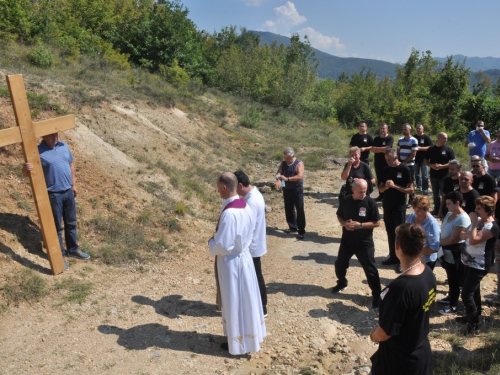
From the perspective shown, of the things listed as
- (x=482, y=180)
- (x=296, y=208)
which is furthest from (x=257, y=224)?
(x=482, y=180)

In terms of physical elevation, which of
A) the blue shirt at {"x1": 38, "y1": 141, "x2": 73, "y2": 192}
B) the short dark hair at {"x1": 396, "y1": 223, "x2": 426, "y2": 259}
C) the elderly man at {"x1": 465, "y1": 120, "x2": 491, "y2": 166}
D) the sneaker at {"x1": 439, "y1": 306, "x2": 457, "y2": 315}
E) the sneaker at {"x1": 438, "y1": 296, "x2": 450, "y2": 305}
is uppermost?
the blue shirt at {"x1": 38, "y1": 141, "x2": 73, "y2": 192}

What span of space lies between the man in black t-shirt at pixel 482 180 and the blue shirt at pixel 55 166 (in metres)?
6.19

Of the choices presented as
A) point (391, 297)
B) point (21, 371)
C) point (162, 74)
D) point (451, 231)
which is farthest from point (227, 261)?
point (162, 74)

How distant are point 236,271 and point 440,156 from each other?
6570mm

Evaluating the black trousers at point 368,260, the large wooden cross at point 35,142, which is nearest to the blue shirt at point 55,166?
the large wooden cross at point 35,142

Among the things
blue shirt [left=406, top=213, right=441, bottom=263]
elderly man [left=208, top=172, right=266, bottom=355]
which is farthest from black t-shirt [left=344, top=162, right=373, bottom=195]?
elderly man [left=208, top=172, right=266, bottom=355]

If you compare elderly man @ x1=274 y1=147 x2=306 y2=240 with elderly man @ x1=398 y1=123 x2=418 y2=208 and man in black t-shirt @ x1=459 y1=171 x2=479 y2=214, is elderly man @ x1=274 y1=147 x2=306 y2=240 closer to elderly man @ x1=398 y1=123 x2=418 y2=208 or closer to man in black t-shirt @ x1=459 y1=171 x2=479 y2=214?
elderly man @ x1=398 y1=123 x2=418 y2=208

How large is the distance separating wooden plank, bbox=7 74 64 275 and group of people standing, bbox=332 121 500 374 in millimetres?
3966

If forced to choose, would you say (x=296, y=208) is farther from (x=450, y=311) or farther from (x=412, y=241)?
(x=412, y=241)

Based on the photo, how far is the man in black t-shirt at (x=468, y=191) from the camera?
5.84m

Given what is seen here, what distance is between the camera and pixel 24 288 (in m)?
5.44

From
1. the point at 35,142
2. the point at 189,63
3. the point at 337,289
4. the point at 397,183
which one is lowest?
the point at 337,289

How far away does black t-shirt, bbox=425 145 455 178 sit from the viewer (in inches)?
359

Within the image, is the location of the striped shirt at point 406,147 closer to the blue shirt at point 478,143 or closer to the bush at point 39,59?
the blue shirt at point 478,143
